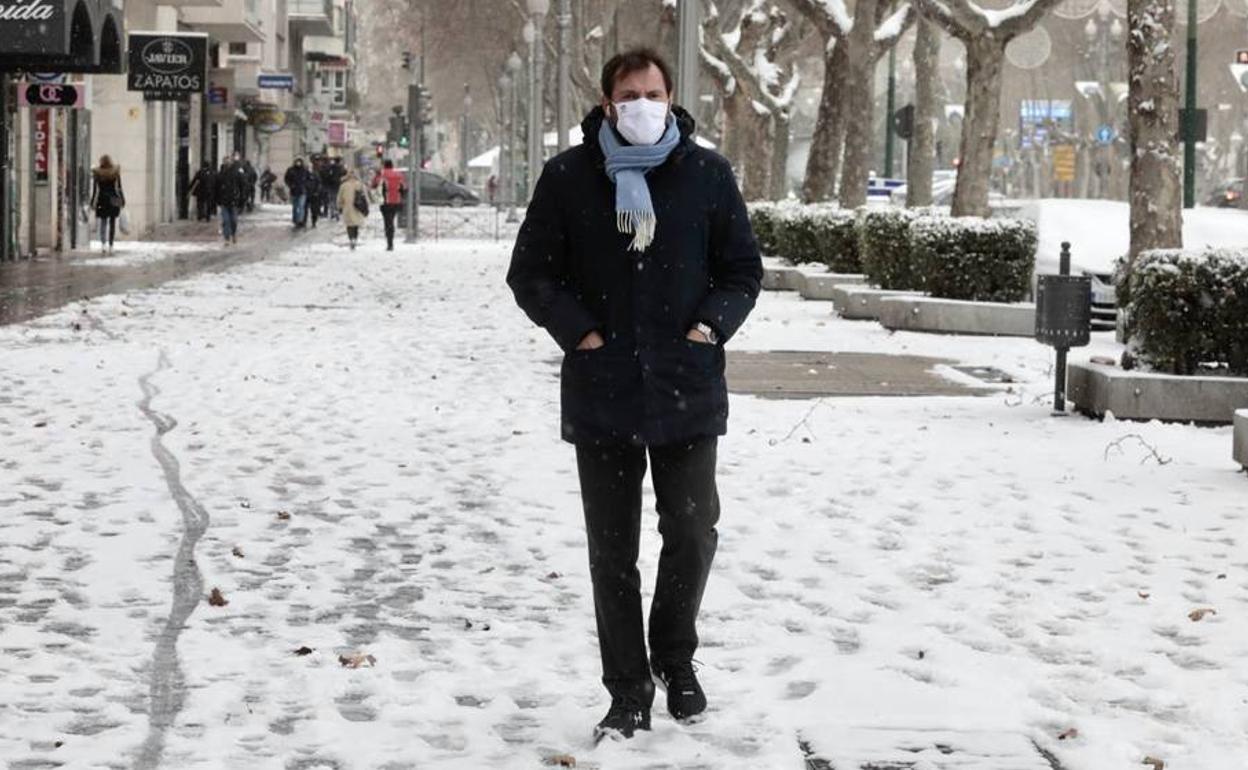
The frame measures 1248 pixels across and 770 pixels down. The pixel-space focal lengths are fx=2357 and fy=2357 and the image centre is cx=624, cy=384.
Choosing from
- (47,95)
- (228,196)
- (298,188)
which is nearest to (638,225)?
(47,95)

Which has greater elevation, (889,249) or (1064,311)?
(889,249)

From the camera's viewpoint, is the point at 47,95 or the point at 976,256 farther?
the point at 47,95

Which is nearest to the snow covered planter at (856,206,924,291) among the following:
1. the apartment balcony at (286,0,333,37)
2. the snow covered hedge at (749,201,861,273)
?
the snow covered hedge at (749,201,861,273)

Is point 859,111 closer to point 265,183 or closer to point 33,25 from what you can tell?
point 33,25

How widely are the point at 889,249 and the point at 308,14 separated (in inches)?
2556

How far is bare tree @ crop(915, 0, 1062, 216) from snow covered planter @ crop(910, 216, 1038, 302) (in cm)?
332

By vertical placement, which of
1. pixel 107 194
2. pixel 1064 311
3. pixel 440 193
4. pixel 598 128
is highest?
pixel 440 193

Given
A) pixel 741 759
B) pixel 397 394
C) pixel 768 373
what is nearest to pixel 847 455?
pixel 397 394

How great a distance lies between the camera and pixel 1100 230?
79.6ft

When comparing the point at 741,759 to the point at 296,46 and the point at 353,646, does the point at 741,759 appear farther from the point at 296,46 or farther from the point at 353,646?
the point at 296,46

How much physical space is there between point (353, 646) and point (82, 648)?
2.67ft

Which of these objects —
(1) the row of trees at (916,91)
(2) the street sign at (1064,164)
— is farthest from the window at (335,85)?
(1) the row of trees at (916,91)

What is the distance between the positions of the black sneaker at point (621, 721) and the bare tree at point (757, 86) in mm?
38820

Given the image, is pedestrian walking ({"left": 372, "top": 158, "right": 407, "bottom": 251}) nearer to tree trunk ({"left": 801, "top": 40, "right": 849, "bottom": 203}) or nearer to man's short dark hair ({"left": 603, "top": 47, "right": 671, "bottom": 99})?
tree trunk ({"left": 801, "top": 40, "right": 849, "bottom": 203})
